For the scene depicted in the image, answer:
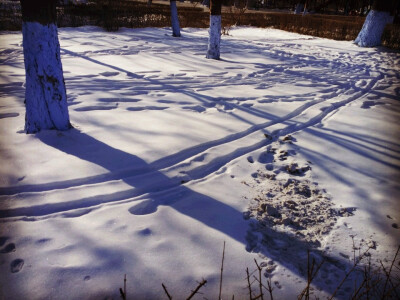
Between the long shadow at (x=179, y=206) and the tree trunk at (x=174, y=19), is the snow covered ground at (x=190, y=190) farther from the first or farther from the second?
the tree trunk at (x=174, y=19)

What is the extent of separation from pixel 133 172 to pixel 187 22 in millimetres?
17703

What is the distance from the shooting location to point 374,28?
11141 millimetres

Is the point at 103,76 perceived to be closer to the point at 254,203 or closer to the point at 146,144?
the point at 146,144

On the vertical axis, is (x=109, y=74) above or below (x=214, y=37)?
below

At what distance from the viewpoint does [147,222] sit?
79.9 inches

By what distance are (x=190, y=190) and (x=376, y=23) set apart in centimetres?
1301

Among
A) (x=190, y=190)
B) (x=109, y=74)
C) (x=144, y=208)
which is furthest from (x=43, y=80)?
(x=109, y=74)

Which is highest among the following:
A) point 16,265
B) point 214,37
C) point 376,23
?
point 376,23

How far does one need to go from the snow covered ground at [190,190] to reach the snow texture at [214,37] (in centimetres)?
312

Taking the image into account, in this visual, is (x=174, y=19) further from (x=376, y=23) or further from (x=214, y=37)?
(x=376, y=23)

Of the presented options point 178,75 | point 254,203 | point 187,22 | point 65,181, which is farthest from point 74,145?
point 187,22

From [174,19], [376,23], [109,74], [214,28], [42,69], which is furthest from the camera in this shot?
[174,19]

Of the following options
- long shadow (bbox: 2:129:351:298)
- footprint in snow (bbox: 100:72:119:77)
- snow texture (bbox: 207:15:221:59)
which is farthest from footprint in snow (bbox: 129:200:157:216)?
snow texture (bbox: 207:15:221:59)

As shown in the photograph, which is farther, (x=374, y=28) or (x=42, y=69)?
(x=374, y=28)
